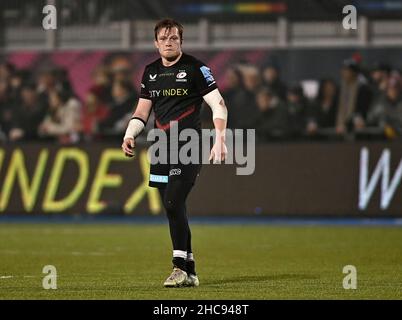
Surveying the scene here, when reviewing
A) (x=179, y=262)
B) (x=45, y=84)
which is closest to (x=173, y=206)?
(x=179, y=262)

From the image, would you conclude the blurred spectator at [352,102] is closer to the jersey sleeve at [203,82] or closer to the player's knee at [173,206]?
the jersey sleeve at [203,82]

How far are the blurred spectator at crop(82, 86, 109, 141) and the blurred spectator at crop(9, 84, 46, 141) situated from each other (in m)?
0.88

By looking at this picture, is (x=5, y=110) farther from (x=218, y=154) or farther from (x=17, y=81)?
(x=218, y=154)

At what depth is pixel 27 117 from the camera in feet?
74.9

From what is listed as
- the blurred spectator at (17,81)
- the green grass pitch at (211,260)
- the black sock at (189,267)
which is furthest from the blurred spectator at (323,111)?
the black sock at (189,267)

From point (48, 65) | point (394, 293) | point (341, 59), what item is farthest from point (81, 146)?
point (394, 293)

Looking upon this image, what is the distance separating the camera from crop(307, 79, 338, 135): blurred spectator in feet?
70.1

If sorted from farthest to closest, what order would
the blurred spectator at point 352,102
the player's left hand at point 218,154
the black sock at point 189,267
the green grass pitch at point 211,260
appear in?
the blurred spectator at point 352,102 → the black sock at point 189,267 → the player's left hand at point 218,154 → the green grass pitch at point 211,260

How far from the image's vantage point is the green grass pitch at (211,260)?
29.9 ft

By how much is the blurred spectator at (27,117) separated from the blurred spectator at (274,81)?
4.49 meters

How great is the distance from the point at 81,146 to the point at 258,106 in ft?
11.2

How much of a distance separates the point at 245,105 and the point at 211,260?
9.25 m

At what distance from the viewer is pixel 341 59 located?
71.9 ft
